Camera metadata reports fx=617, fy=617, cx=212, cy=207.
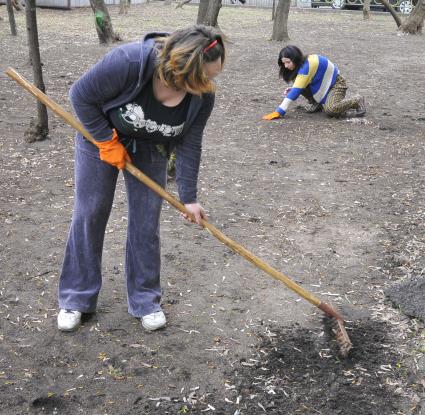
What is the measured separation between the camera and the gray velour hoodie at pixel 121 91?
268cm

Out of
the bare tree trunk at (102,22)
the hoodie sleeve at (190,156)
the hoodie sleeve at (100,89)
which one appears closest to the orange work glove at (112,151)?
the hoodie sleeve at (100,89)

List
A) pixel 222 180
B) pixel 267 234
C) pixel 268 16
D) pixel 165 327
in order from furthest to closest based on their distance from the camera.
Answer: pixel 268 16 < pixel 222 180 < pixel 267 234 < pixel 165 327

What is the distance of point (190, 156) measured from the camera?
123 inches

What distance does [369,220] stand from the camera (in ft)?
16.5

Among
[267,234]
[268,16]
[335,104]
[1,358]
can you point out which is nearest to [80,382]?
[1,358]

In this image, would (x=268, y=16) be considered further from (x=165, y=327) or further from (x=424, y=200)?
(x=165, y=327)

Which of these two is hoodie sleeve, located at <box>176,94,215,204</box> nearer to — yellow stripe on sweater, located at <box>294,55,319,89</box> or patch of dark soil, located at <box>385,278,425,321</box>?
patch of dark soil, located at <box>385,278,425,321</box>

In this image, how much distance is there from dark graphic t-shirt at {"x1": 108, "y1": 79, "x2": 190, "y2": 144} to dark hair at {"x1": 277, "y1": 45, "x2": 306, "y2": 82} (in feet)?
15.9

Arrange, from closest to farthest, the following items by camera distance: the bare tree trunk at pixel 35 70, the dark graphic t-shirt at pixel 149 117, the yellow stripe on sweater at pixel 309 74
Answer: the dark graphic t-shirt at pixel 149 117 < the bare tree trunk at pixel 35 70 < the yellow stripe on sweater at pixel 309 74

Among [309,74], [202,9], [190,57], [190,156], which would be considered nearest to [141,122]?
[190,156]

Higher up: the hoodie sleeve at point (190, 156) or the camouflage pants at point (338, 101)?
the hoodie sleeve at point (190, 156)

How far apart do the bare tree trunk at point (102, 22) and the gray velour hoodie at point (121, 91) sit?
11.1m

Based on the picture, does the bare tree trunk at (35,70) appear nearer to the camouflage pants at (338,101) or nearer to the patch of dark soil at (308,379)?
the camouflage pants at (338,101)

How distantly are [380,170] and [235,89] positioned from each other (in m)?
3.97
